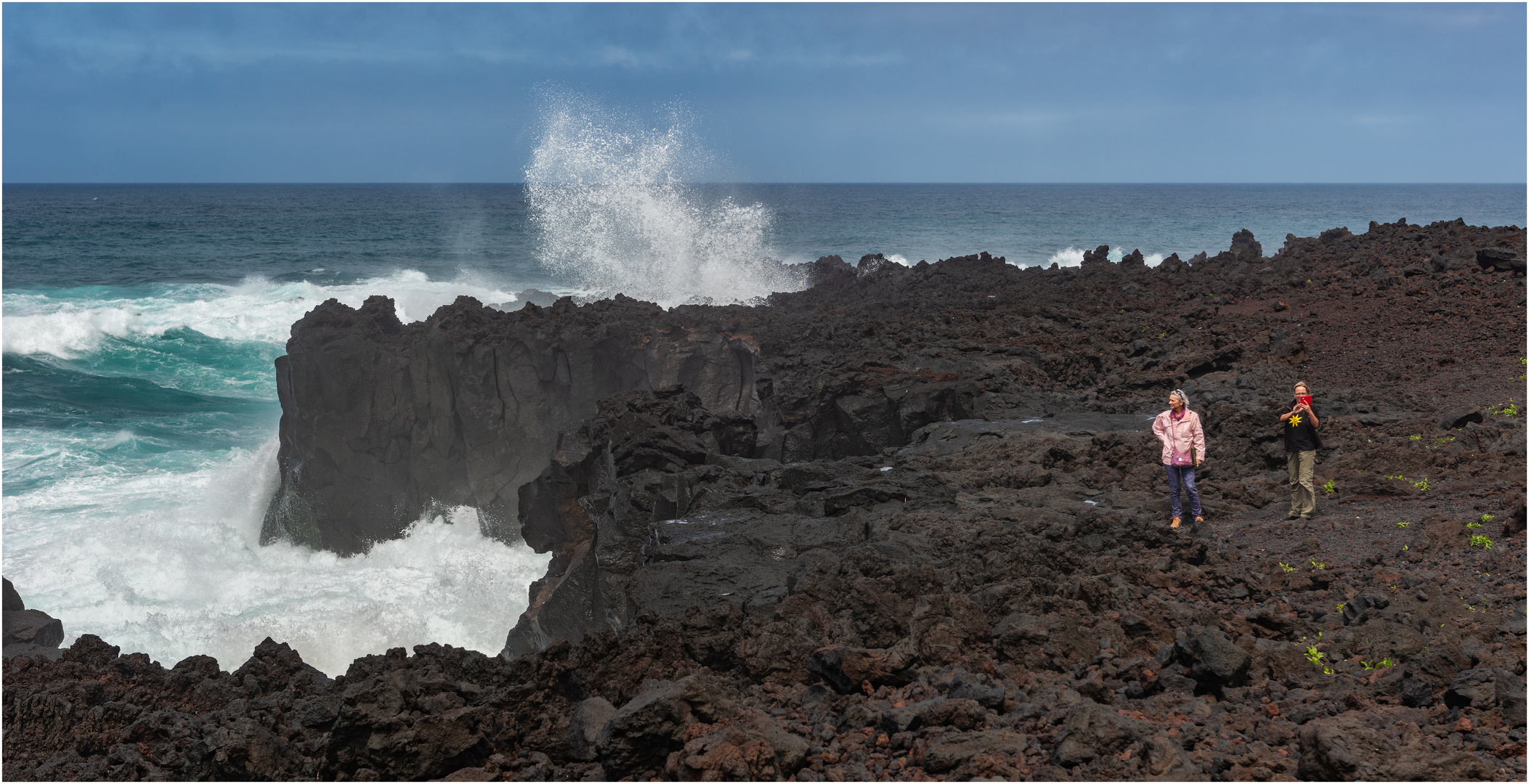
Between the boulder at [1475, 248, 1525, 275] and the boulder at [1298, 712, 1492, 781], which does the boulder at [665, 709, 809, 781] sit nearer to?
the boulder at [1298, 712, 1492, 781]

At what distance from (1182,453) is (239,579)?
41.8ft

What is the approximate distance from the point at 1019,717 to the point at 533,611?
6571 mm

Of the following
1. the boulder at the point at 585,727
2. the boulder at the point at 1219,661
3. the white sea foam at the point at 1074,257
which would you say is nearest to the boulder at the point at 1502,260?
the boulder at the point at 1219,661

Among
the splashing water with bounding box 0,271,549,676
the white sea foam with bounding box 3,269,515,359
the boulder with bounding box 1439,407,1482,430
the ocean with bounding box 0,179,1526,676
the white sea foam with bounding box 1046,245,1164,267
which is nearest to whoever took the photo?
the boulder with bounding box 1439,407,1482,430

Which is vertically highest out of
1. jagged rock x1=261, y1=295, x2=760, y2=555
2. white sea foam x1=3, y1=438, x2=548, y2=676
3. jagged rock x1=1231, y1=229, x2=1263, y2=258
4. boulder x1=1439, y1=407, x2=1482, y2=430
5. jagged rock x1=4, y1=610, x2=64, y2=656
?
jagged rock x1=1231, y1=229, x2=1263, y2=258

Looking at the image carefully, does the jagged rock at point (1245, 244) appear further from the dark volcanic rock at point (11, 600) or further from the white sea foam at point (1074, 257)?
the white sea foam at point (1074, 257)

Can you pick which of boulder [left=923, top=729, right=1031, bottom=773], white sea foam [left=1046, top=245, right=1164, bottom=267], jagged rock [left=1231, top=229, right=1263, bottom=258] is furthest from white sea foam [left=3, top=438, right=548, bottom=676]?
white sea foam [left=1046, top=245, right=1164, bottom=267]

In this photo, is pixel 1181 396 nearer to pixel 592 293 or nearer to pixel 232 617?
pixel 232 617

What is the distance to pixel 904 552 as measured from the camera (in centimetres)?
672

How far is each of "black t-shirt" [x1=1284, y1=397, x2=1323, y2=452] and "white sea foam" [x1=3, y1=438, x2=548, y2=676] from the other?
29.6 feet

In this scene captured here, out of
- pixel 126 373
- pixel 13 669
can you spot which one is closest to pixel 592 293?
pixel 126 373

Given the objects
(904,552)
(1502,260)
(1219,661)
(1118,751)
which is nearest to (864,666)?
(1118,751)

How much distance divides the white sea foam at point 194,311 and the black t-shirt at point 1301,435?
64.1 ft

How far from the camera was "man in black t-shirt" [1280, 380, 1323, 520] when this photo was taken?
7.11 m
